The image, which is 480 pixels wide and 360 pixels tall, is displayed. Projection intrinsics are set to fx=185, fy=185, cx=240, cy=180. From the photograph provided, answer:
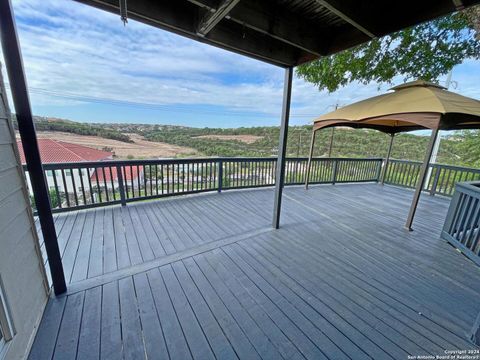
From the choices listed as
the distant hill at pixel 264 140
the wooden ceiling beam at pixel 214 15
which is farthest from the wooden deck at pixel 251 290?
the distant hill at pixel 264 140

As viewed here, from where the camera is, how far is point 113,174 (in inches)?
143

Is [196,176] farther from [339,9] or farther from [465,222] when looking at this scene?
[465,222]

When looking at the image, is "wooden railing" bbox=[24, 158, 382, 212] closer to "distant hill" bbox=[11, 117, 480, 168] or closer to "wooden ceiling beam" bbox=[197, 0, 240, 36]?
"distant hill" bbox=[11, 117, 480, 168]

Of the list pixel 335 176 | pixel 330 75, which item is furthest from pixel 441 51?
pixel 335 176

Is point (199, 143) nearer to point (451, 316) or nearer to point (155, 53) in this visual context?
point (155, 53)

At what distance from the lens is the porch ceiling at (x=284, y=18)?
1474mm

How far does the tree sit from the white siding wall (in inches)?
254

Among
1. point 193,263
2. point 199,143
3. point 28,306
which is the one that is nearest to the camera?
point 28,306

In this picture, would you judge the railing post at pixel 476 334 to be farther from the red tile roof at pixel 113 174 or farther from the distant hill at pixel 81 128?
the distant hill at pixel 81 128

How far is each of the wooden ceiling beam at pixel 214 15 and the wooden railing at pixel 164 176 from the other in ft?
9.39

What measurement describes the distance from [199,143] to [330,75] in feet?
17.7

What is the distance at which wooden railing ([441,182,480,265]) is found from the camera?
2527mm

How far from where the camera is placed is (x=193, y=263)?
2.23m

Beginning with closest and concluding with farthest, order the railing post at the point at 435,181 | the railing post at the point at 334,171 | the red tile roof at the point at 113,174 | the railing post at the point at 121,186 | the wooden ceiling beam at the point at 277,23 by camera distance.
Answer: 1. the wooden ceiling beam at the point at 277,23
2. the red tile roof at the point at 113,174
3. the railing post at the point at 121,186
4. the railing post at the point at 435,181
5. the railing post at the point at 334,171
